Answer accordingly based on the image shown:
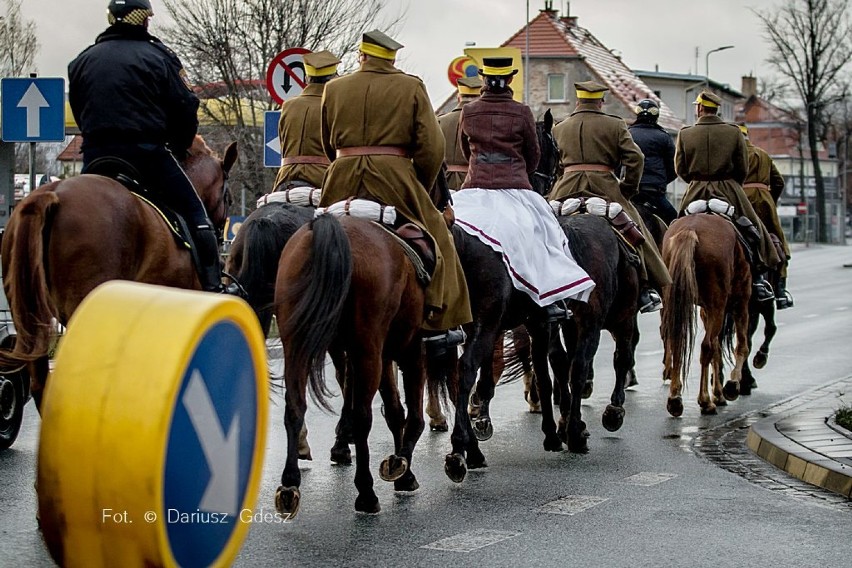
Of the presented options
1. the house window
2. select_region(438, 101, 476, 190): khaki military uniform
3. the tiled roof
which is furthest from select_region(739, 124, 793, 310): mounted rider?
the house window

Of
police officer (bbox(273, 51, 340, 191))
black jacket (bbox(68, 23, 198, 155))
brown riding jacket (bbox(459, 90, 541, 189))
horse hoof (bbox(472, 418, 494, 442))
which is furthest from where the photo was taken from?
police officer (bbox(273, 51, 340, 191))

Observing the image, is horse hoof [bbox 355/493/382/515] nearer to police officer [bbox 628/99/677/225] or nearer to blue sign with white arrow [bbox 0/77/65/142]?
police officer [bbox 628/99/677/225]

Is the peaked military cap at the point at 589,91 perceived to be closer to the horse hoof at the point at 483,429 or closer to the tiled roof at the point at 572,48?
the horse hoof at the point at 483,429

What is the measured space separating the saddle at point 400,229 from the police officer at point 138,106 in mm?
780

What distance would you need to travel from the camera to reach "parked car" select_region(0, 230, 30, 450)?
972 cm

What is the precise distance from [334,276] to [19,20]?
4291 centimetres

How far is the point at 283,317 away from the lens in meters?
7.45

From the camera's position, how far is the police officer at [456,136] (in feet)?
40.7

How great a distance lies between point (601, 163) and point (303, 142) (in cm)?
245

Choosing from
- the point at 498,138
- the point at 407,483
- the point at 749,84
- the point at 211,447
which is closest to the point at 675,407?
the point at 498,138

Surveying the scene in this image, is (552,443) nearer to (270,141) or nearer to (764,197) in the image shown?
(764,197)

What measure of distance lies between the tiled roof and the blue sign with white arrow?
61536mm

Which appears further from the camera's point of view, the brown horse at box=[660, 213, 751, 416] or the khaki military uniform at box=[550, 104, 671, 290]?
the brown horse at box=[660, 213, 751, 416]

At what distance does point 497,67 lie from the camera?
1000 cm
